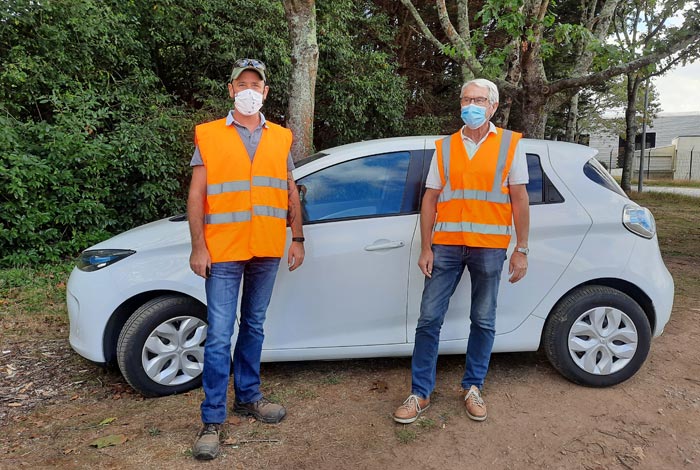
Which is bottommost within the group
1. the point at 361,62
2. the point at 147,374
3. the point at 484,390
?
the point at 484,390

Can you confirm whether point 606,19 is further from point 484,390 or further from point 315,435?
point 315,435

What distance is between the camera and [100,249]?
11.2 feet

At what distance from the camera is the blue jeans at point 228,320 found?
269 cm

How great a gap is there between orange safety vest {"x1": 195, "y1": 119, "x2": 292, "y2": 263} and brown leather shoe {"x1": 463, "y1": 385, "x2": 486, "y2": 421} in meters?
1.50

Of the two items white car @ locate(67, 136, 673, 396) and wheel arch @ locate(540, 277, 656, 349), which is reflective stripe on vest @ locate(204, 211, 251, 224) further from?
wheel arch @ locate(540, 277, 656, 349)


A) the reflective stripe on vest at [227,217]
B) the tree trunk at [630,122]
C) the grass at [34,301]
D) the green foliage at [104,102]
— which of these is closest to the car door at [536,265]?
the reflective stripe on vest at [227,217]

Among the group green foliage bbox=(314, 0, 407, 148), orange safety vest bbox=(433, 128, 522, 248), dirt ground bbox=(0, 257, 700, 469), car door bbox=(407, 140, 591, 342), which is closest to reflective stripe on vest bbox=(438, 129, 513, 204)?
orange safety vest bbox=(433, 128, 522, 248)

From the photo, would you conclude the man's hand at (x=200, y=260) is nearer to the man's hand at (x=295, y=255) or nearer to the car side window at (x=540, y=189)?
the man's hand at (x=295, y=255)

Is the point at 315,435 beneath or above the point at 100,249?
beneath

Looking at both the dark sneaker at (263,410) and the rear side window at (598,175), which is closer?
the dark sneaker at (263,410)

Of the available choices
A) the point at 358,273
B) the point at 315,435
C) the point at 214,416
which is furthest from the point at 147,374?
the point at 358,273

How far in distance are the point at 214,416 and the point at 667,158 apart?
46.7m

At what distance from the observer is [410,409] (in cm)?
302

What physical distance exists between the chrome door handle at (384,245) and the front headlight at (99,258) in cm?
152
